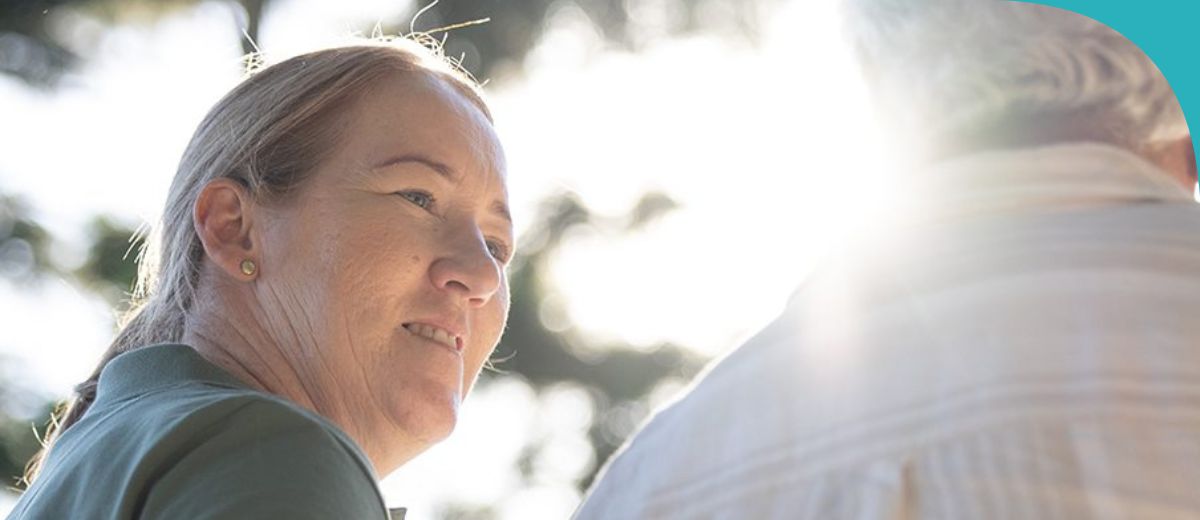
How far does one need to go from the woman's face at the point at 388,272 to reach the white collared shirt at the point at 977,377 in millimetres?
739

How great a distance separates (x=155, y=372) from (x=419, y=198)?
0.48 meters

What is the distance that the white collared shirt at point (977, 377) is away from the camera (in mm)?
1205

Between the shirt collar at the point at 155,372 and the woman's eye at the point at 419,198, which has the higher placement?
the shirt collar at the point at 155,372

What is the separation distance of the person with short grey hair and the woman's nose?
2.59 feet

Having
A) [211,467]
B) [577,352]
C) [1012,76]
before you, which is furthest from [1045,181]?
[577,352]

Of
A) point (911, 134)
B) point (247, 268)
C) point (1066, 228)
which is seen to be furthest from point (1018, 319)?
point (247, 268)

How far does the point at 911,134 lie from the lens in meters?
1.41

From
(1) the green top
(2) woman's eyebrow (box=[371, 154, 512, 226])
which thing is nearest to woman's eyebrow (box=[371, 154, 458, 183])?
(2) woman's eyebrow (box=[371, 154, 512, 226])

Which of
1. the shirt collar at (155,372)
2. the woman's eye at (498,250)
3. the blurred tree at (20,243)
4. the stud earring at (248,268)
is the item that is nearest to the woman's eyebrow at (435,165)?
the woman's eye at (498,250)

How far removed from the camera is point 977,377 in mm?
1257

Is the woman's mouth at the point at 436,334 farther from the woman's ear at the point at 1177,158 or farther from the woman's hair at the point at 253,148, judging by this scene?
the woman's ear at the point at 1177,158

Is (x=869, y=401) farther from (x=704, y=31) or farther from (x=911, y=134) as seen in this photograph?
(x=704, y=31)

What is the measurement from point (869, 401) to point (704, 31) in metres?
8.48

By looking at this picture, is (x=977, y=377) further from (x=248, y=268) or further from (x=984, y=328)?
(x=248, y=268)
